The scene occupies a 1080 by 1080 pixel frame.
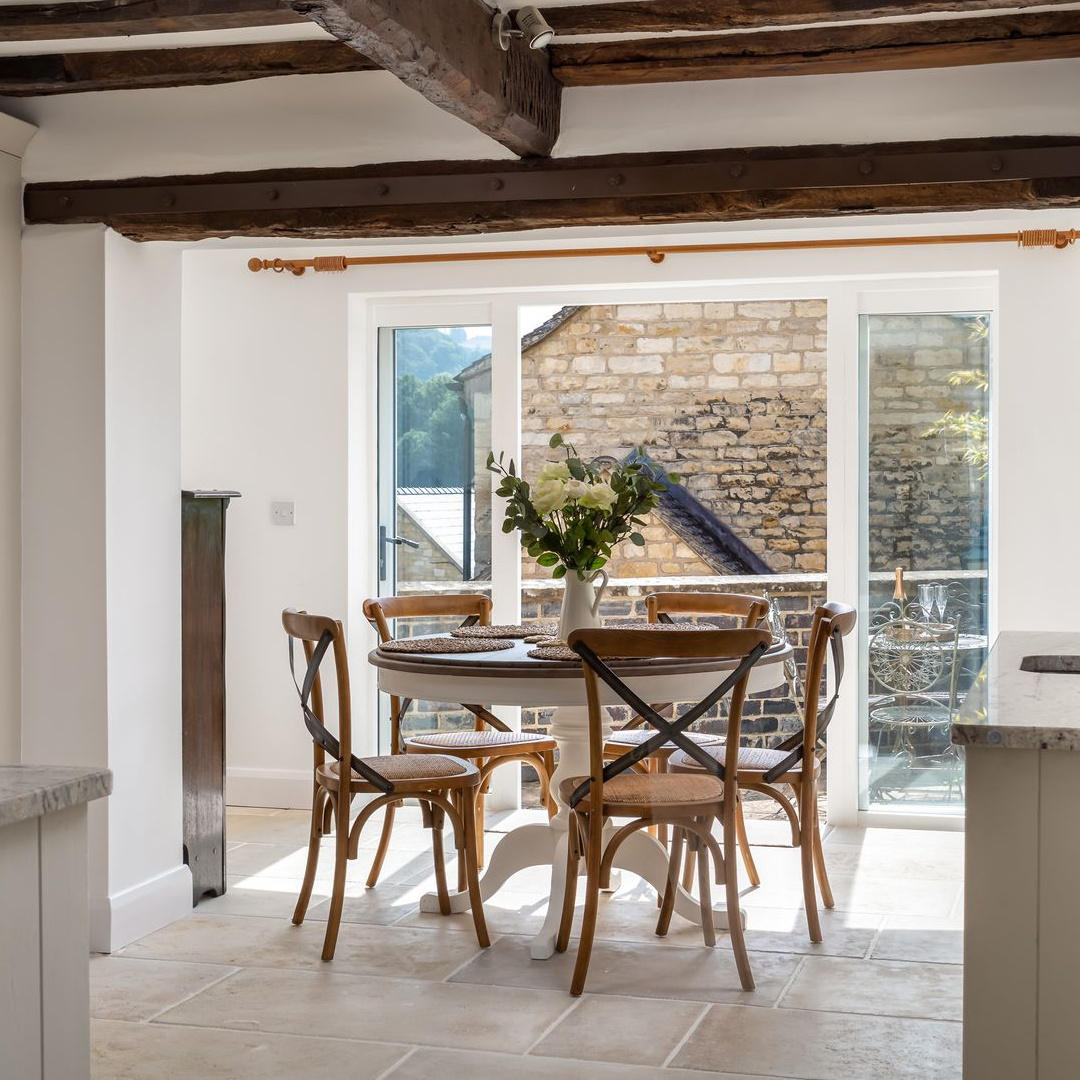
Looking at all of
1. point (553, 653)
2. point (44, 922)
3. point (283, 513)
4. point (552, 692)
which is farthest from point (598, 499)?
point (44, 922)

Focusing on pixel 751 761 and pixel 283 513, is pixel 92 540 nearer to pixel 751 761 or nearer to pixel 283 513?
pixel 283 513

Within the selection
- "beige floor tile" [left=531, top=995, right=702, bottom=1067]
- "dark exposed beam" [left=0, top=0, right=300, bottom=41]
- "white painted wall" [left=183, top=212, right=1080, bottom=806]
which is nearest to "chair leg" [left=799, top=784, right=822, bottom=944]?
"beige floor tile" [left=531, top=995, right=702, bottom=1067]

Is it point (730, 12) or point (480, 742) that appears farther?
point (480, 742)

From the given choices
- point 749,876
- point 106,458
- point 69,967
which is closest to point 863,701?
A: point 749,876

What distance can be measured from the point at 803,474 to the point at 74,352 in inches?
188

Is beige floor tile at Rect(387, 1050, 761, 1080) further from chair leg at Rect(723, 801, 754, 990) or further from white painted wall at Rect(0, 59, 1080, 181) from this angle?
white painted wall at Rect(0, 59, 1080, 181)

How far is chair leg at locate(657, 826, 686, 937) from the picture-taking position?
377cm

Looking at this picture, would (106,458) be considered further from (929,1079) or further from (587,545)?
(929,1079)

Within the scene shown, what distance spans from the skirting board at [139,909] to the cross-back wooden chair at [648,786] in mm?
1241

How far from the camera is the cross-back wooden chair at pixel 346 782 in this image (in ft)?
11.8

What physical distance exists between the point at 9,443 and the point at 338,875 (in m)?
1.51

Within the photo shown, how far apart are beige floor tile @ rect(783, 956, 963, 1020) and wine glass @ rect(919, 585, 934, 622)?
189 centimetres

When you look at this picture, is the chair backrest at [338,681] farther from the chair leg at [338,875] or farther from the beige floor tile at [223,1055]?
the beige floor tile at [223,1055]

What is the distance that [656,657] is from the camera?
10.8ft
